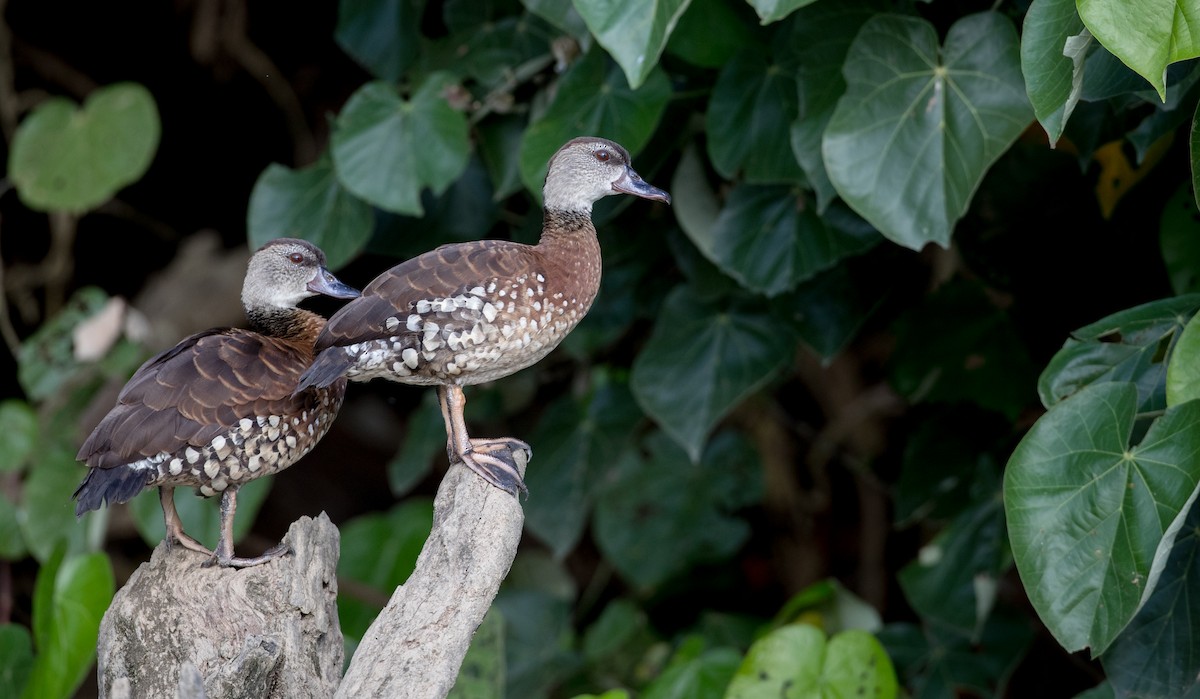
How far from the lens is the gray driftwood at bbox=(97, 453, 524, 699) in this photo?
1650mm

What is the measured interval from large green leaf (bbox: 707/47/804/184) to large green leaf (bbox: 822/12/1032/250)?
11.7 inches

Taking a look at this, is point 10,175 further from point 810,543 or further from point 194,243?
point 810,543

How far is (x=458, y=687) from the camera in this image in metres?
2.53

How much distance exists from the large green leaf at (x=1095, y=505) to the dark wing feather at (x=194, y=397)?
107 centimetres

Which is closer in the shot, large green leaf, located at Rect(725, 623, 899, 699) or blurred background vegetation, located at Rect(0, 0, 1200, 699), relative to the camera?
blurred background vegetation, located at Rect(0, 0, 1200, 699)

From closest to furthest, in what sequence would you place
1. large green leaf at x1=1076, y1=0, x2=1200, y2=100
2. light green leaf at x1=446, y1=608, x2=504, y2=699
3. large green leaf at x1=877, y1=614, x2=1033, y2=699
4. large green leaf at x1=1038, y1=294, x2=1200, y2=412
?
1. large green leaf at x1=1076, y1=0, x2=1200, y2=100
2. large green leaf at x1=1038, y1=294, x2=1200, y2=412
3. light green leaf at x1=446, y1=608, x2=504, y2=699
4. large green leaf at x1=877, y1=614, x2=1033, y2=699

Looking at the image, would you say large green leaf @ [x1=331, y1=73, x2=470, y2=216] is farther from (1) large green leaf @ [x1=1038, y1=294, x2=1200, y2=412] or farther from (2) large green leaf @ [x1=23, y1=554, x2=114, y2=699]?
(1) large green leaf @ [x1=1038, y1=294, x2=1200, y2=412]

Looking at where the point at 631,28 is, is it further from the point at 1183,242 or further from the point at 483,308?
the point at 1183,242

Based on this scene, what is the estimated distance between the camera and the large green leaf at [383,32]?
2.90 m

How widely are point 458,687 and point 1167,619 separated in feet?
4.43

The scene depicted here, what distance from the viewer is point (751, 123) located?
242cm

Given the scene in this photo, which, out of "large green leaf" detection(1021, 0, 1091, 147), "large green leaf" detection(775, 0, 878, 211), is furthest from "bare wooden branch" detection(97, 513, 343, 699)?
"large green leaf" detection(1021, 0, 1091, 147)

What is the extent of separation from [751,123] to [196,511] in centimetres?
157

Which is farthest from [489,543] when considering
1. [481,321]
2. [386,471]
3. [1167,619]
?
[386,471]
